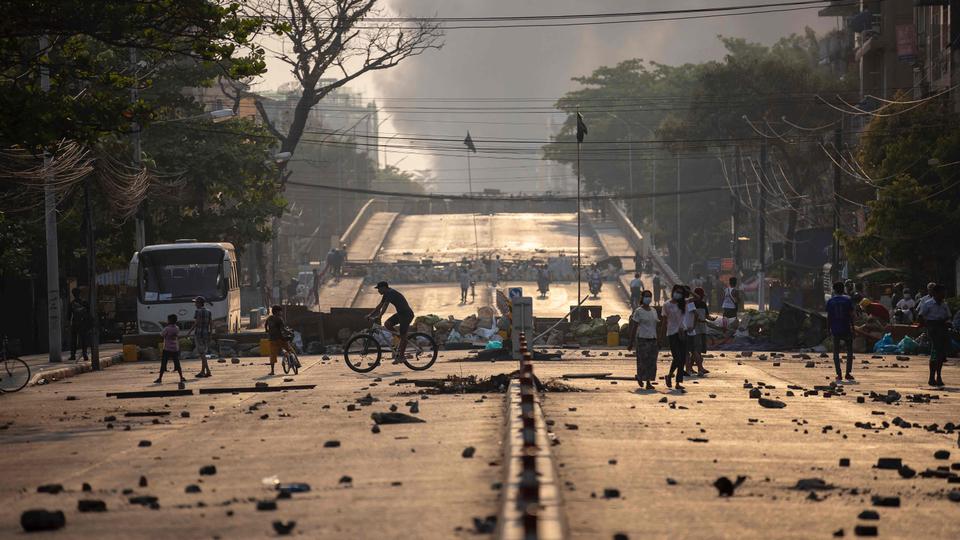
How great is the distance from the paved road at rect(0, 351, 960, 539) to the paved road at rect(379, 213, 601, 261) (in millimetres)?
81217

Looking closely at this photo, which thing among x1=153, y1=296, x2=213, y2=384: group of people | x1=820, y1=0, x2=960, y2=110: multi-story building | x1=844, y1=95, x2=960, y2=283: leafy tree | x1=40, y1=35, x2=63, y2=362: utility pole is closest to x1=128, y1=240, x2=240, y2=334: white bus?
x1=40, y1=35, x2=63, y2=362: utility pole

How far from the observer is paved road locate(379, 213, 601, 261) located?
106500mm

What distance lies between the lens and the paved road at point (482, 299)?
73.1 m

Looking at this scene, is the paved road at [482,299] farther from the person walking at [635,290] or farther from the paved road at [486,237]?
the paved road at [486,237]

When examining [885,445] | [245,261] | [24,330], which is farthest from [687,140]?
[885,445]

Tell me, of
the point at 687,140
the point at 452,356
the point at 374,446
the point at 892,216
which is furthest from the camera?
the point at 687,140

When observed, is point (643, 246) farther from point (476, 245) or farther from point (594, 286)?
point (594, 286)

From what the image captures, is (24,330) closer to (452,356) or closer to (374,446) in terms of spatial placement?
(452,356)

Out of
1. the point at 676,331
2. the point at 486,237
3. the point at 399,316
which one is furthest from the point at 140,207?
the point at 486,237

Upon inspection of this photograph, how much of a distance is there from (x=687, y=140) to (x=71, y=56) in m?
65.4

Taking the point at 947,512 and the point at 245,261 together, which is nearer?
the point at 947,512

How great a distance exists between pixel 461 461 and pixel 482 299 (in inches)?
2673

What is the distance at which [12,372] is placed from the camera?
28016mm

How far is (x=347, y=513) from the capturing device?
427 inches
